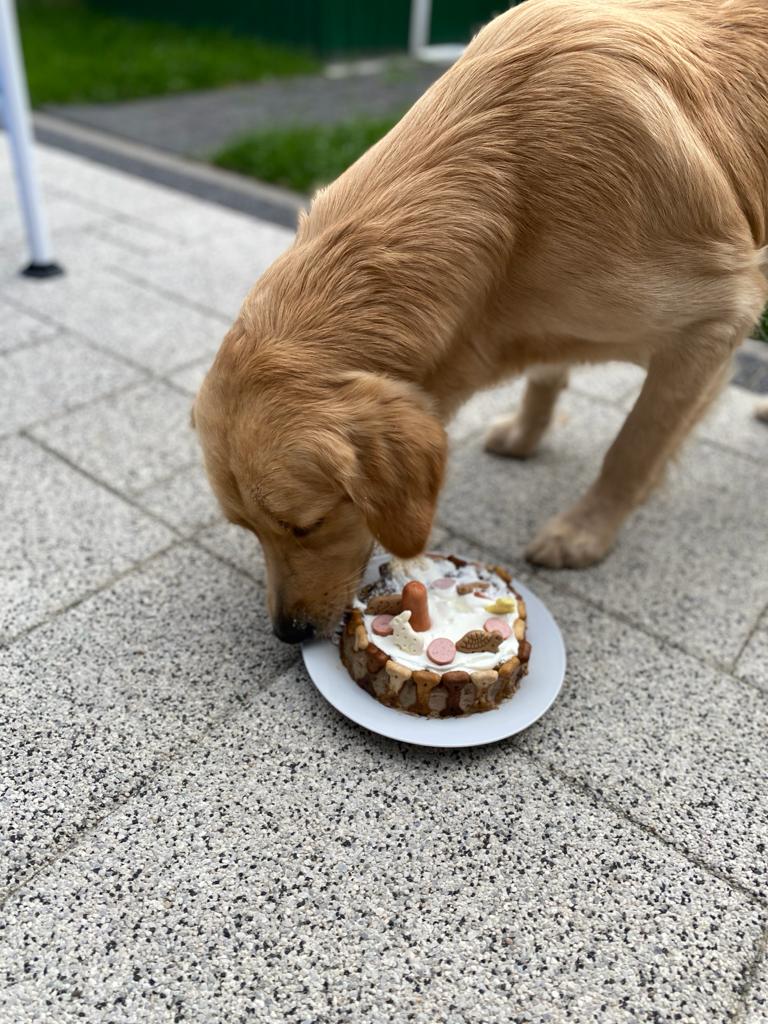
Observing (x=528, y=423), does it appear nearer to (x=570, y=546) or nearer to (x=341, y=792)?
(x=570, y=546)

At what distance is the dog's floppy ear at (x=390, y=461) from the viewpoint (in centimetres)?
218

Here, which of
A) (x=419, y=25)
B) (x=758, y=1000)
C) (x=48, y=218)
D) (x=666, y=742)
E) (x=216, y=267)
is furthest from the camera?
(x=419, y=25)

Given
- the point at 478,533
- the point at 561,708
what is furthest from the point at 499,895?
the point at 478,533

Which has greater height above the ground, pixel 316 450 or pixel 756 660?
pixel 316 450

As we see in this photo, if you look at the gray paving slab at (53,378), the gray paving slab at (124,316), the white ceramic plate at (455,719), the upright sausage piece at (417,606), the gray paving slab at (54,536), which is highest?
the upright sausage piece at (417,606)

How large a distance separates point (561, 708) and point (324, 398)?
1.22 meters

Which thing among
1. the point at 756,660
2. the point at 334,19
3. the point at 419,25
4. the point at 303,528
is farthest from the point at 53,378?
the point at 419,25

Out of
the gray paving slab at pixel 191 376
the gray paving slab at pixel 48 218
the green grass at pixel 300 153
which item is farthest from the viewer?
the green grass at pixel 300 153

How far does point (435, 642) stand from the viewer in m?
2.38

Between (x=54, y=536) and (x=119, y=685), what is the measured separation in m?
0.86

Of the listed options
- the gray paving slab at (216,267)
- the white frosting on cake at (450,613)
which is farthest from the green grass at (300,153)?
the white frosting on cake at (450,613)

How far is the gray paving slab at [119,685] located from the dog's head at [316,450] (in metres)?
0.56

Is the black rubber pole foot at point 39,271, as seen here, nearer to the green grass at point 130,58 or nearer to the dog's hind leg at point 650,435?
the dog's hind leg at point 650,435

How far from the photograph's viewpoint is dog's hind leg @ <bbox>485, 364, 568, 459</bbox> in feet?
11.8
